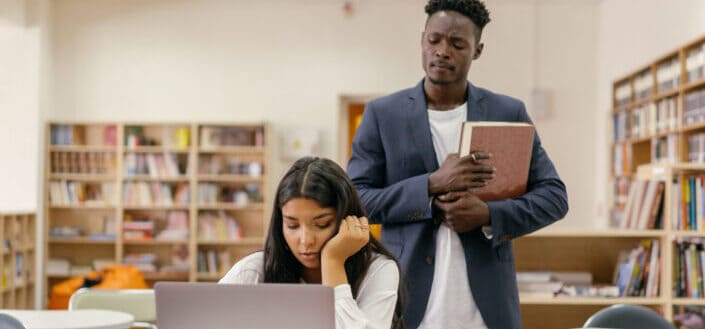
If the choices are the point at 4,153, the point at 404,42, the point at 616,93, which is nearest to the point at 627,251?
the point at 616,93

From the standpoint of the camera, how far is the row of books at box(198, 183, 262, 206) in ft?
28.5

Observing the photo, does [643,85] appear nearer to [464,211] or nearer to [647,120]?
[647,120]

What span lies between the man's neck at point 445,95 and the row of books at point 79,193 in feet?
22.8

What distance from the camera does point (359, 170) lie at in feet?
7.03

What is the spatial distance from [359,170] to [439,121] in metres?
0.21

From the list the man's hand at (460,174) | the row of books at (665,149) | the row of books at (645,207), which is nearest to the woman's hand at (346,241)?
the man's hand at (460,174)

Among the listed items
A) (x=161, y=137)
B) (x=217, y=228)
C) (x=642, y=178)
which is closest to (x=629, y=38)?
(x=642, y=178)

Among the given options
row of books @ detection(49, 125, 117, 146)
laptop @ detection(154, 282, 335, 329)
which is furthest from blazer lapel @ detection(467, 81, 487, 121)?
row of books @ detection(49, 125, 117, 146)

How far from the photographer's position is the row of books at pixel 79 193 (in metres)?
8.61

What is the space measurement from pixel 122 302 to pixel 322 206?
7.33 feet

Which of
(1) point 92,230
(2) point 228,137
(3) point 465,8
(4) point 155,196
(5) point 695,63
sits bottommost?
(1) point 92,230

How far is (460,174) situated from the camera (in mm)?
1987

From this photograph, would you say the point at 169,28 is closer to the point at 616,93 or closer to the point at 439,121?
the point at 616,93

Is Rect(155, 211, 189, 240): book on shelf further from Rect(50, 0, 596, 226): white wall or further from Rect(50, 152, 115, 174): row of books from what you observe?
Rect(50, 0, 596, 226): white wall
